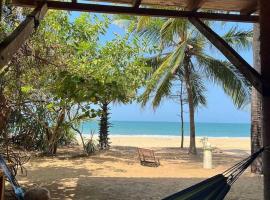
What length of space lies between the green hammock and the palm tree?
7.01 metres

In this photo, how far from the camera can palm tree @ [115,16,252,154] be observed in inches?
376

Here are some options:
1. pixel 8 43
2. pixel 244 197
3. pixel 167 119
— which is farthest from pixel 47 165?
pixel 167 119

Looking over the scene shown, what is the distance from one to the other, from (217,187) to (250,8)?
1439mm

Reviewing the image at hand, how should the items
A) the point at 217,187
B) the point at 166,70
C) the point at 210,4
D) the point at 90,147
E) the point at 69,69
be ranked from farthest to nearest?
the point at 90,147
the point at 166,70
the point at 69,69
the point at 210,4
the point at 217,187

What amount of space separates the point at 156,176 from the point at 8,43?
16.7 feet

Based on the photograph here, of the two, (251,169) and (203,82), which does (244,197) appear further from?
(203,82)

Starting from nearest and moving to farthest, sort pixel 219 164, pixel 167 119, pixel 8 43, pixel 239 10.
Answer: pixel 8 43 → pixel 239 10 → pixel 219 164 → pixel 167 119

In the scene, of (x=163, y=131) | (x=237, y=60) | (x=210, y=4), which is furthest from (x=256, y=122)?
(x=163, y=131)

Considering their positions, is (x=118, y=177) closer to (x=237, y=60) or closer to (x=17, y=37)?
(x=237, y=60)

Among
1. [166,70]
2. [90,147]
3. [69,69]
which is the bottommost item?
[90,147]

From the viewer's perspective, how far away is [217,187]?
7.23 feet

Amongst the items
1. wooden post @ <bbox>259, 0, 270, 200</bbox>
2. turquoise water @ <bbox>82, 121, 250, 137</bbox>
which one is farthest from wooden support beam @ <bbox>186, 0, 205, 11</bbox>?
turquoise water @ <bbox>82, 121, 250, 137</bbox>

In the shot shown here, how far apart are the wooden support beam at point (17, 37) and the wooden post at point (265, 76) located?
52.1 inches

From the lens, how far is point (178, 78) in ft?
36.7
